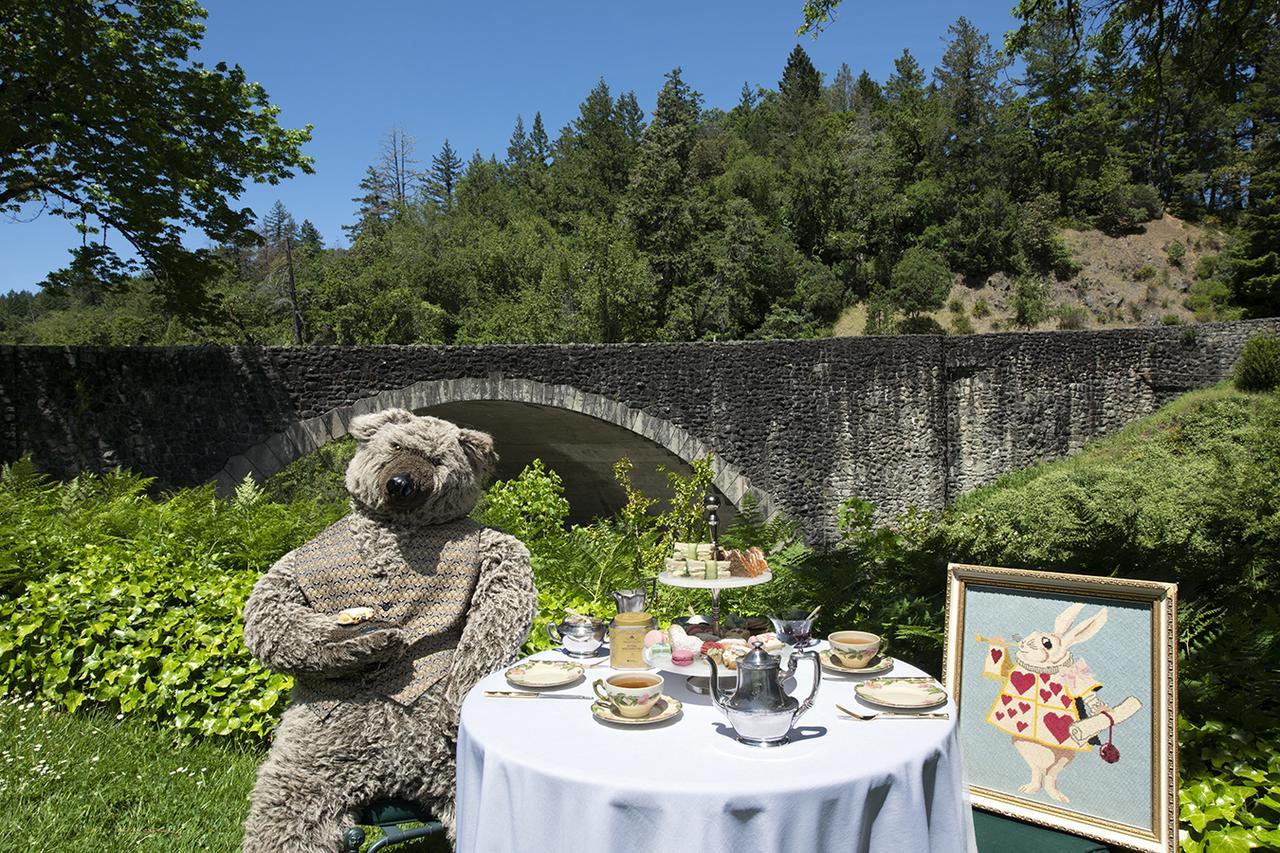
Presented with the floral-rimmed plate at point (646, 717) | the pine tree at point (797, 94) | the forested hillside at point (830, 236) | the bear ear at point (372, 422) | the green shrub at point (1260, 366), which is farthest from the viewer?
the pine tree at point (797, 94)

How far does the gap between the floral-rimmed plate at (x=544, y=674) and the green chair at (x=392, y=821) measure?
549mm

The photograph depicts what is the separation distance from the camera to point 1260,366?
16141 mm

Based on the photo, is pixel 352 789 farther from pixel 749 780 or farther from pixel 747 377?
pixel 747 377

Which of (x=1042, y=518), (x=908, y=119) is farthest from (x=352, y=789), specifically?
(x=908, y=119)

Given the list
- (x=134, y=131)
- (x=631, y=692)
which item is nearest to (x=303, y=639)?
(x=631, y=692)

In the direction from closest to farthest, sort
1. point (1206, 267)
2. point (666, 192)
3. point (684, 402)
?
1. point (684, 402)
2. point (666, 192)
3. point (1206, 267)

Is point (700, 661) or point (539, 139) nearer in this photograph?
point (700, 661)

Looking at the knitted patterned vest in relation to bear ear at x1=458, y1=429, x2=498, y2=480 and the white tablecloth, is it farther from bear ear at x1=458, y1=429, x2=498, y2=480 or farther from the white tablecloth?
the white tablecloth

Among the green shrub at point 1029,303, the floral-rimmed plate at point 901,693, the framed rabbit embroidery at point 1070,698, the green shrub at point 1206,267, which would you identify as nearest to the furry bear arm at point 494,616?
the floral-rimmed plate at point 901,693

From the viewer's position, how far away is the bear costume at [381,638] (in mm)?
2465

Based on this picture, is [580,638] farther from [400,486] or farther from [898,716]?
[898,716]

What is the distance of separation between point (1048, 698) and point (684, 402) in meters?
11.6

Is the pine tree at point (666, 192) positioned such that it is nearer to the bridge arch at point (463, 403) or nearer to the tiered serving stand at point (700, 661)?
the bridge arch at point (463, 403)

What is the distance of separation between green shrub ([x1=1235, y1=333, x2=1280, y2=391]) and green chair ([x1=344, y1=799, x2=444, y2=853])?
59.1 ft
